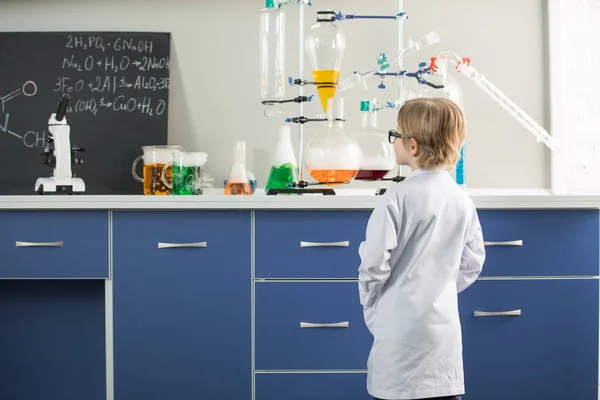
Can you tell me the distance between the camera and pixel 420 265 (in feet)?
5.12

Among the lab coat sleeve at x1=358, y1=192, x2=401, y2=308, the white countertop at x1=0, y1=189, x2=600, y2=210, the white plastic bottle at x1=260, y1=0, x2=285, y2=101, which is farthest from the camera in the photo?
the white plastic bottle at x1=260, y1=0, x2=285, y2=101

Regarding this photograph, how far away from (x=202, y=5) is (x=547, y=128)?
1437 mm

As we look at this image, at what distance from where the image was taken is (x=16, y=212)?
7.39 ft

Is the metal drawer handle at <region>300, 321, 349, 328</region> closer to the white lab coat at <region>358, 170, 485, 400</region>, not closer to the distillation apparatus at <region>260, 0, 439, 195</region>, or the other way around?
the distillation apparatus at <region>260, 0, 439, 195</region>

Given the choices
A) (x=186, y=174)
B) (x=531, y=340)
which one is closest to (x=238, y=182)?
(x=186, y=174)

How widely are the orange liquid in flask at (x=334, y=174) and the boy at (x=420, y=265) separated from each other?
0.66 metres

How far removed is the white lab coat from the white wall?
128cm

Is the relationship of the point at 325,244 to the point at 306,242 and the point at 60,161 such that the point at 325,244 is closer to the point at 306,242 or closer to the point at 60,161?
the point at 306,242

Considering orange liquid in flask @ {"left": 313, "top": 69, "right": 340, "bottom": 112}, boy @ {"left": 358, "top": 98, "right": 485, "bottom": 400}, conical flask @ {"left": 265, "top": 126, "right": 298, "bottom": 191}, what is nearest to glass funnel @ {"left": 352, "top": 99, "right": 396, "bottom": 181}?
orange liquid in flask @ {"left": 313, "top": 69, "right": 340, "bottom": 112}

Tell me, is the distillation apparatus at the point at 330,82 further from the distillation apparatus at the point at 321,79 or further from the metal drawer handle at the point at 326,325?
the metal drawer handle at the point at 326,325

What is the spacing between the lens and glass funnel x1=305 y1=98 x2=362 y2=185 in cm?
226

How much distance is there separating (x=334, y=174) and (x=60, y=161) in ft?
2.99

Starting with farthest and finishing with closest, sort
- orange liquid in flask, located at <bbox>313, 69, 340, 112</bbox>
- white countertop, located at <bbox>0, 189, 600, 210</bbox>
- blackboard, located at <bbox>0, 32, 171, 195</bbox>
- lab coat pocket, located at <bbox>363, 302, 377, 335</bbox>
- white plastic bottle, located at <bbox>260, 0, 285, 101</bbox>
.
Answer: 1. blackboard, located at <bbox>0, 32, 171, 195</bbox>
2. white plastic bottle, located at <bbox>260, 0, 285, 101</bbox>
3. orange liquid in flask, located at <bbox>313, 69, 340, 112</bbox>
4. white countertop, located at <bbox>0, 189, 600, 210</bbox>
5. lab coat pocket, located at <bbox>363, 302, 377, 335</bbox>

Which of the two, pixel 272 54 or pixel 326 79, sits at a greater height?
pixel 272 54
